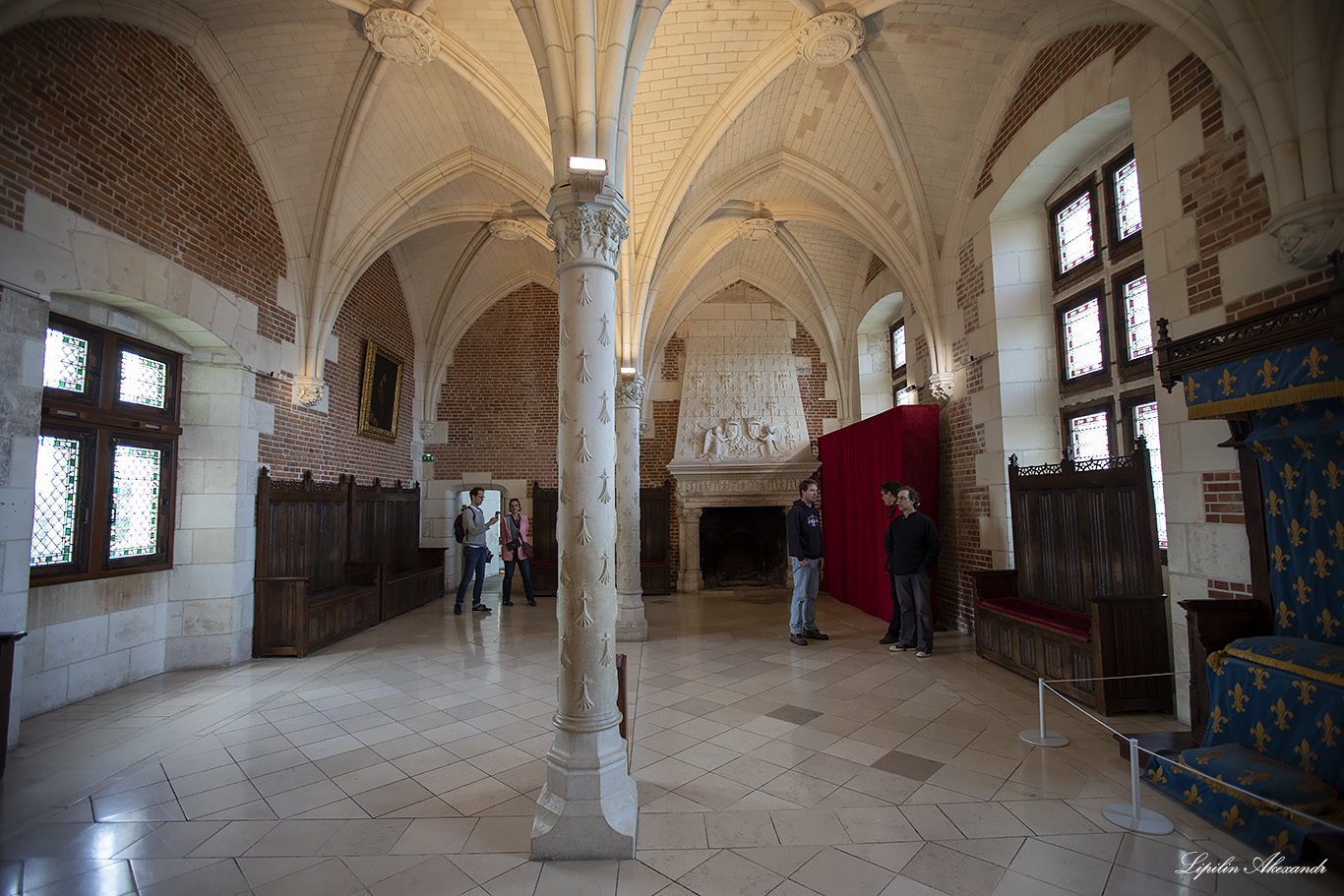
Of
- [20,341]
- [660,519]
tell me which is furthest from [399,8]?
[660,519]

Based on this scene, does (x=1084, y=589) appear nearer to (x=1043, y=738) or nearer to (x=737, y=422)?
(x=1043, y=738)

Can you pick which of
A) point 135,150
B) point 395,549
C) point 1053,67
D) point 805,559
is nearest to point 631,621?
point 805,559

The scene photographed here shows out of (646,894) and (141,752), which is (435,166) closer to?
(141,752)

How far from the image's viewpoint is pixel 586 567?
8.93ft

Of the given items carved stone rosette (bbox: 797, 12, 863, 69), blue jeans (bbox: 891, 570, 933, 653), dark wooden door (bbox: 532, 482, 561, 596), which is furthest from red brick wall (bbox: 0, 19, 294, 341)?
blue jeans (bbox: 891, 570, 933, 653)

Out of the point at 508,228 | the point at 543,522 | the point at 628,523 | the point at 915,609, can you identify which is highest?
the point at 508,228

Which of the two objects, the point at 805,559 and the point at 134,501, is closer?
the point at 134,501

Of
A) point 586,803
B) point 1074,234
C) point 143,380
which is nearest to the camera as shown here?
point 586,803

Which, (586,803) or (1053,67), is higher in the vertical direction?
(1053,67)

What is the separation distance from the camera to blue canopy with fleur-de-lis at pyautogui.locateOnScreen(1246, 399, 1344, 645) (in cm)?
273

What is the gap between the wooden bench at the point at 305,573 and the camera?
5.79 meters

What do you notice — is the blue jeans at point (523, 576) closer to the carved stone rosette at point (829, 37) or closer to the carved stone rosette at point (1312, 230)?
the carved stone rosette at point (829, 37)

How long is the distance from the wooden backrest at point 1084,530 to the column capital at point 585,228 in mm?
3903

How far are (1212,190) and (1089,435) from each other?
2309 mm
